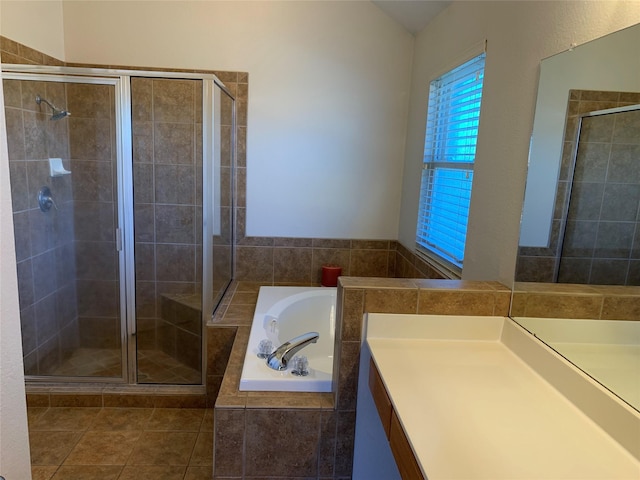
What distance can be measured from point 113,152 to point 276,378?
1.72 metres

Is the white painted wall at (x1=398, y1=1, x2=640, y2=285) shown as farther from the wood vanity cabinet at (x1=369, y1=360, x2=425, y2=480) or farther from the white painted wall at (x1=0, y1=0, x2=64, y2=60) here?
the white painted wall at (x1=0, y1=0, x2=64, y2=60)

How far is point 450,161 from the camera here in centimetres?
240

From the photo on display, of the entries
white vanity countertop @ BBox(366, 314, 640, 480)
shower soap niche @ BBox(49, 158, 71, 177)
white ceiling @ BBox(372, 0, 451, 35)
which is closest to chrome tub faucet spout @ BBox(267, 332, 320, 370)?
white vanity countertop @ BBox(366, 314, 640, 480)

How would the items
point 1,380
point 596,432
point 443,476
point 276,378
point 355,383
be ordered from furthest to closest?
point 276,378
point 355,383
point 596,432
point 443,476
point 1,380

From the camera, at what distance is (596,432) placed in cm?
110

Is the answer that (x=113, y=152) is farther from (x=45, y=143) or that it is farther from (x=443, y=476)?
(x=443, y=476)

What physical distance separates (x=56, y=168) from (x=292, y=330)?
69.1 inches

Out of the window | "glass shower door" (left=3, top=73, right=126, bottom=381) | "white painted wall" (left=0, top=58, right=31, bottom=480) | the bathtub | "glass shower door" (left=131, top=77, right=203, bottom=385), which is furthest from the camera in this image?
"glass shower door" (left=131, top=77, right=203, bottom=385)

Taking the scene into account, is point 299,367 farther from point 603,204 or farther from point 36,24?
point 36,24

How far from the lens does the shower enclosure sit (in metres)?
2.55

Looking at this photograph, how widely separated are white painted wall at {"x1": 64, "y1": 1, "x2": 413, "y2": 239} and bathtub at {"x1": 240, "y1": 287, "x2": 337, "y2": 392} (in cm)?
51

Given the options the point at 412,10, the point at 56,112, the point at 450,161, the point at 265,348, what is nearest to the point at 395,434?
the point at 265,348

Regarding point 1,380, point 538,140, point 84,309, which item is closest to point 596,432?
point 538,140

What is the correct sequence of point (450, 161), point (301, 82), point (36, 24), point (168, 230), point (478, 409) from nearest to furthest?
point (478, 409) < point (450, 161) < point (36, 24) < point (168, 230) < point (301, 82)
